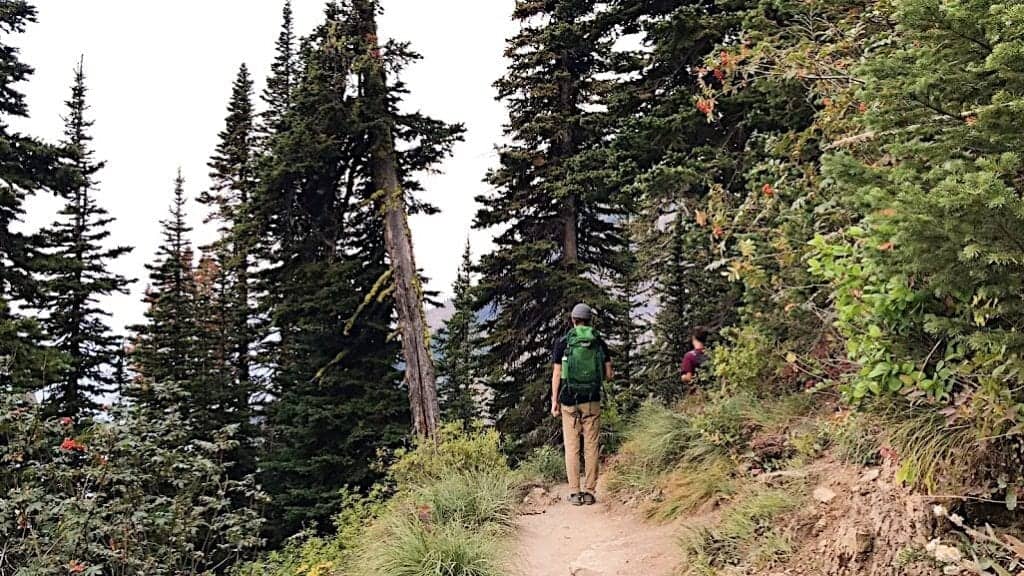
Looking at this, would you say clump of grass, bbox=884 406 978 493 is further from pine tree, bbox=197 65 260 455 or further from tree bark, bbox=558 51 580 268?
pine tree, bbox=197 65 260 455

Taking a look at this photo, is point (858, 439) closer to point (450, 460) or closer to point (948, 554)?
point (948, 554)

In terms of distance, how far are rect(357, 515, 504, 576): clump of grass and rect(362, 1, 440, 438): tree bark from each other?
24.2 ft

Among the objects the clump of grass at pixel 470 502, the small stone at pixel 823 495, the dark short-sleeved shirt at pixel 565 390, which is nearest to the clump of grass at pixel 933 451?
the small stone at pixel 823 495

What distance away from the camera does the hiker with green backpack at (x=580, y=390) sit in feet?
24.3

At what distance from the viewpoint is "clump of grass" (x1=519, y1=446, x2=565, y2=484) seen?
8.94 meters

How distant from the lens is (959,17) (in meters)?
2.57

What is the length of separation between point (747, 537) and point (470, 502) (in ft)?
9.45

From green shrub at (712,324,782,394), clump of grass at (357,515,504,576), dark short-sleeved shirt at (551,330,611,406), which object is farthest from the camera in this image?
dark short-sleeved shirt at (551,330,611,406)

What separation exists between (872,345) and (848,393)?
1.34 ft

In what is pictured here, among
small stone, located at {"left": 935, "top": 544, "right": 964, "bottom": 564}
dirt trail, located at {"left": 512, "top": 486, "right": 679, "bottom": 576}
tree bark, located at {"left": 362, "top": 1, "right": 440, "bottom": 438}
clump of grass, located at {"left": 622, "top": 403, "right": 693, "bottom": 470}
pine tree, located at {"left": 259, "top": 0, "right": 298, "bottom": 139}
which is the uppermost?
pine tree, located at {"left": 259, "top": 0, "right": 298, "bottom": 139}

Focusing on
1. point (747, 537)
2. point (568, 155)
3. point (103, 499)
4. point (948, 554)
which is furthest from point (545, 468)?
point (568, 155)

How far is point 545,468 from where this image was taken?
30.1 feet

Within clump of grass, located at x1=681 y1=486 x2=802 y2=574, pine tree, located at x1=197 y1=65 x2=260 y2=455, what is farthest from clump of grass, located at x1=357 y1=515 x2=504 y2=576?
pine tree, located at x1=197 y1=65 x2=260 y2=455

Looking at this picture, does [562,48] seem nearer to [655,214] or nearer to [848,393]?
[655,214]
